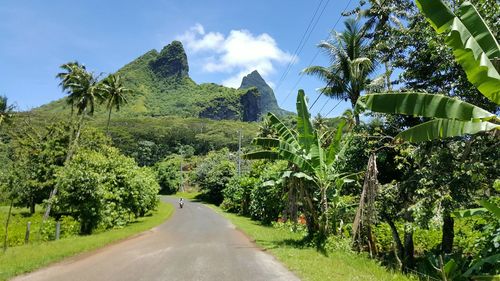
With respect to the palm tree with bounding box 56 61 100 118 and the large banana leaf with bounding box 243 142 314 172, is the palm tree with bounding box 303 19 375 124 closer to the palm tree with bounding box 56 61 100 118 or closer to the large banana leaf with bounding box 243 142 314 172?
the large banana leaf with bounding box 243 142 314 172

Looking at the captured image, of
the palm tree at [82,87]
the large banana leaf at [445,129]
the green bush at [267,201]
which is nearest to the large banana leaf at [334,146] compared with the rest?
the large banana leaf at [445,129]

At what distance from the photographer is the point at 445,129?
6.77 metres

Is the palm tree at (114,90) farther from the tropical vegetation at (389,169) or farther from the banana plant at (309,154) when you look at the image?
the banana plant at (309,154)

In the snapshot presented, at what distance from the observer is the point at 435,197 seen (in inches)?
419

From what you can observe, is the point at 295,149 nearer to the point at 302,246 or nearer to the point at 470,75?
the point at 302,246

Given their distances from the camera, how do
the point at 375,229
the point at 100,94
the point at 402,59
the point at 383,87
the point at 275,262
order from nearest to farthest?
the point at 275,262 < the point at 402,59 < the point at 375,229 < the point at 383,87 < the point at 100,94

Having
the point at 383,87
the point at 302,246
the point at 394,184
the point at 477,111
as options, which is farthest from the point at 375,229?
the point at 477,111

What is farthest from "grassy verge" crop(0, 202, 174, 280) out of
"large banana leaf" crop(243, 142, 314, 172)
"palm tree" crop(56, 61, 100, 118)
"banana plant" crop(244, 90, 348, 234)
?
"palm tree" crop(56, 61, 100, 118)

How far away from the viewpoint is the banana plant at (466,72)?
19.5ft

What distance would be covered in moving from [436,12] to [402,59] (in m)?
8.91

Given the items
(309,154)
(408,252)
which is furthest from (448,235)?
(309,154)

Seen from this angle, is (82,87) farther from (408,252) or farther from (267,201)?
(408,252)

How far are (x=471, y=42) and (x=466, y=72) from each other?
0.44 m

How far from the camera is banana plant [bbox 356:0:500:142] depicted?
593 centimetres
